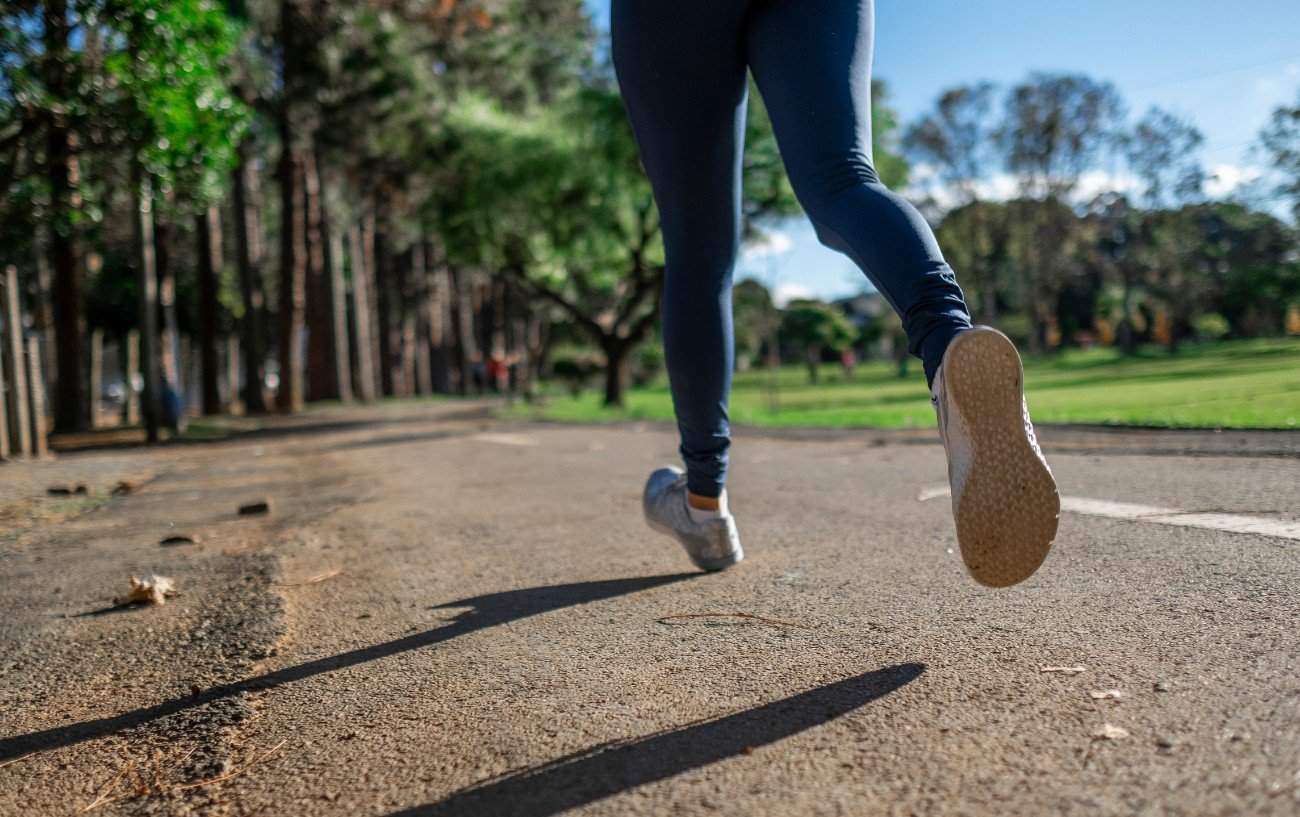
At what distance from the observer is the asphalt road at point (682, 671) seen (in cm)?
125

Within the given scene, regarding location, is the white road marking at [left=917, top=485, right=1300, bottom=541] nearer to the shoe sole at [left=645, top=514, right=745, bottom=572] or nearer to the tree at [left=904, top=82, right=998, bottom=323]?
the shoe sole at [left=645, top=514, right=745, bottom=572]

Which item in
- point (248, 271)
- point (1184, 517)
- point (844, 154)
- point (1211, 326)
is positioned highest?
point (248, 271)

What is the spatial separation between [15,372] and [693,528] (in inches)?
367

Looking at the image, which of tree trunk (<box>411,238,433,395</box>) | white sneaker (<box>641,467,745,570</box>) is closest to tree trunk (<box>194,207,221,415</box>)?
tree trunk (<box>411,238,433,395</box>)

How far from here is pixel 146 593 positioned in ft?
8.90

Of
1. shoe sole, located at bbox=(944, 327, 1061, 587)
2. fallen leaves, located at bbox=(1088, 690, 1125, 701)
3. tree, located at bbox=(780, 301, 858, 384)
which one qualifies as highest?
tree, located at bbox=(780, 301, 858, 384)

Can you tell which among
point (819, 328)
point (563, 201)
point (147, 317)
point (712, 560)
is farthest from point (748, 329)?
point (712, 560)

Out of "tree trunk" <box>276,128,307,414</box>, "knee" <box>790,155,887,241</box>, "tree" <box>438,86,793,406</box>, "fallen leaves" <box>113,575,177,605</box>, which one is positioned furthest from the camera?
"tree trunk" <box>276,128,307,414</box>

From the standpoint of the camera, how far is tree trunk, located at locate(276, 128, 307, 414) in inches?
935

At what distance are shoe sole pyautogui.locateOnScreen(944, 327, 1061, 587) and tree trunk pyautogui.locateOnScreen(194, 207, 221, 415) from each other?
23.6 meters

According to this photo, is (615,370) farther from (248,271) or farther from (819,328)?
(819,328)

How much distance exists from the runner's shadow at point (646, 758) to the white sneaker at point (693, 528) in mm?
975

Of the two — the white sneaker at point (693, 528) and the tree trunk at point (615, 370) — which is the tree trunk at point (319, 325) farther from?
the white sneaker at point (693, 528)

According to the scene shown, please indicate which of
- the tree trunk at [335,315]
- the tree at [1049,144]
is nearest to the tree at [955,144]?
Result: the tree at [1049,144]
